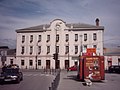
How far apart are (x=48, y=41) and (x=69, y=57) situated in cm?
706

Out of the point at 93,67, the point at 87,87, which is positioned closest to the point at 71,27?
the point at 93,67

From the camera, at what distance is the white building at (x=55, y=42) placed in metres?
62.4

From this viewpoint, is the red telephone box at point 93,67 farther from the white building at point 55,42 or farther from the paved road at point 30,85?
the white building at point 55,42

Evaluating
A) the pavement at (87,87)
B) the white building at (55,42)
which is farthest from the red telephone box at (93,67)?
the white building at (55,42)

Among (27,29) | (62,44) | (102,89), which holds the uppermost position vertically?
(27,29)

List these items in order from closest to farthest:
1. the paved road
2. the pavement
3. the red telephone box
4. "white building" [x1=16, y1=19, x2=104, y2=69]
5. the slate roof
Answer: the paved road < the pavement < the red telephone box < the slate roof < "white building" [x1=16, y1=19, x2=104, y2=69]

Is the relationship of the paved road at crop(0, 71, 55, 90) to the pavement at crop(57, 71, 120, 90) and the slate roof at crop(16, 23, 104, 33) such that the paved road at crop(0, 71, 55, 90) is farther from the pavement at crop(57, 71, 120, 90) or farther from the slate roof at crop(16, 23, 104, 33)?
the slate roof at crop(16, 23, 104, 33)

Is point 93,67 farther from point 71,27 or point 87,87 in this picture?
point 71,27

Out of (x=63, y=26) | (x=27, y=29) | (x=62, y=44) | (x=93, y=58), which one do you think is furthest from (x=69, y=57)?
(x=93, y=58)

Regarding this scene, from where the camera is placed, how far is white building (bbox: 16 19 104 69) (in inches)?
2458

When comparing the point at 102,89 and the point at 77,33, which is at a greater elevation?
the point at 77,33

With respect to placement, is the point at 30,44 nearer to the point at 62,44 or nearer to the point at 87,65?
the point at 62,44

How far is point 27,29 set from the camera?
217ft

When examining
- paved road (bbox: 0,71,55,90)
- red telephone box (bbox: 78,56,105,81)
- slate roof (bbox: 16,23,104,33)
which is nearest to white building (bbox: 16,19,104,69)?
slate roof (bbox: 16,23,104,33)
